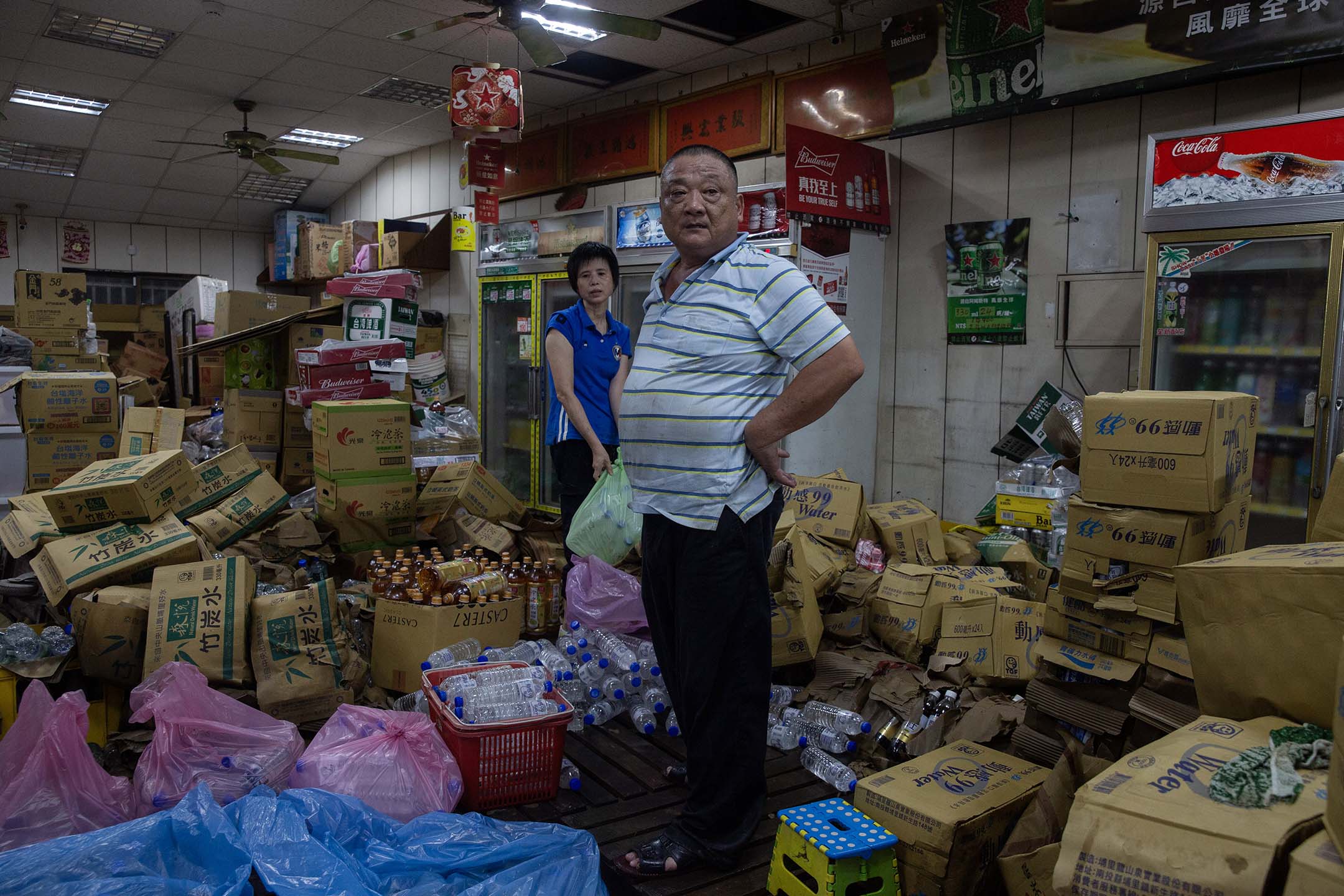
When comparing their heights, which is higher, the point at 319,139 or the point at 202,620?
the point at 319,139

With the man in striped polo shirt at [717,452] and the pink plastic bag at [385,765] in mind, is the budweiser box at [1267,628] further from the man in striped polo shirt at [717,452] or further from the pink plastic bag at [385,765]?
the pink plastic bag at [385,765]

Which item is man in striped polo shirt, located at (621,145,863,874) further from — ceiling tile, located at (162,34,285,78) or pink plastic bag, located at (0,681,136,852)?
ceiling tile, located at (162,34,285,78)

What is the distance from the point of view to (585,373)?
398cm

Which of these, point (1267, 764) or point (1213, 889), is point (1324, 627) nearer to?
point (1267, 764)

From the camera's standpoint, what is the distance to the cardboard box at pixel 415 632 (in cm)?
328

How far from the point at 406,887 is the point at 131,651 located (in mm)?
1514

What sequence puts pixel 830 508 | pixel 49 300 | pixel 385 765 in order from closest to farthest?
pixel 385 765 → pixel 830 508 → pixel 49 300

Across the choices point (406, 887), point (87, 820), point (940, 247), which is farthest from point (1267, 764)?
point (940, 247)

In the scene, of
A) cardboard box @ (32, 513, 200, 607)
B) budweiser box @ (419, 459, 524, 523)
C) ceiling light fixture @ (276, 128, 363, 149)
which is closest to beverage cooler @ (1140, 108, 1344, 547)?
budweiser box @ (419, 459, 524, 523)

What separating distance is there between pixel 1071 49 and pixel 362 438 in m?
3.92

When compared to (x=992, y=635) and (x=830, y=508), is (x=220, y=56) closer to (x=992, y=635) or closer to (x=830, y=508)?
(x=830, y=508)

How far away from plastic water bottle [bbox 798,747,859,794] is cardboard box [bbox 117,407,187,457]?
15.0ft

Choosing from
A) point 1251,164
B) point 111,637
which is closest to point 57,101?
point 111,637

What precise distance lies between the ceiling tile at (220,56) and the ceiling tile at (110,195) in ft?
15.2
